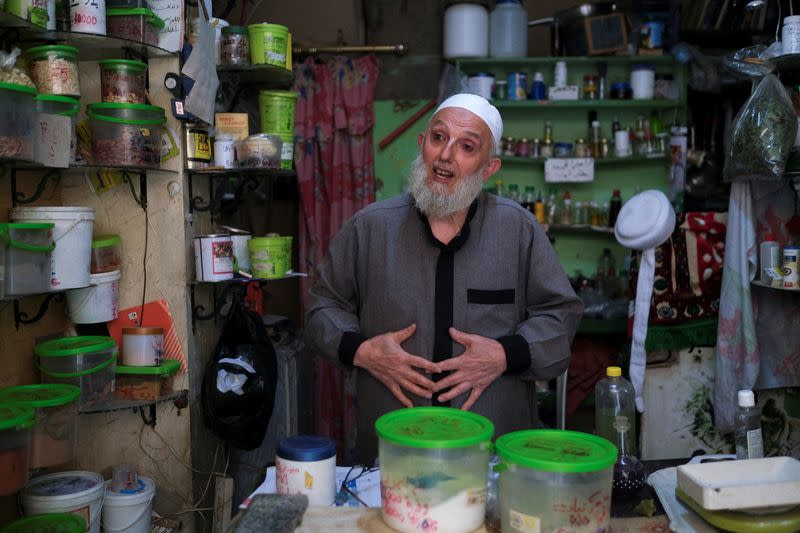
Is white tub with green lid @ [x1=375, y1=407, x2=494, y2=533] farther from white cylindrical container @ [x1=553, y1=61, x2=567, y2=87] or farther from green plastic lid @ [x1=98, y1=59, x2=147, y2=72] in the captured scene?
white cylindrical container @ [x1=553, y1=61, x2=567, y2=87]

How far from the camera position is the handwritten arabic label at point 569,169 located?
4.61 m

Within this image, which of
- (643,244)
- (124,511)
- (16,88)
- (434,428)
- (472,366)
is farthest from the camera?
(643,244)

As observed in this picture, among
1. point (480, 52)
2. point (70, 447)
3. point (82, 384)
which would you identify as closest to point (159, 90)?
point (82, 384)

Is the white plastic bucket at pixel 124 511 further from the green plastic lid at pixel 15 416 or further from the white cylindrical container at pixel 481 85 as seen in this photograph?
the white cylindrical container at pixel 481 85

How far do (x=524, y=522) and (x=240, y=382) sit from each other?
193cm

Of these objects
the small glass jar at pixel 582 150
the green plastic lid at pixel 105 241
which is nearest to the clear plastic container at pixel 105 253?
the green plastic lid at pixel 105 241

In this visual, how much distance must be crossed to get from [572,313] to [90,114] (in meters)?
1.69

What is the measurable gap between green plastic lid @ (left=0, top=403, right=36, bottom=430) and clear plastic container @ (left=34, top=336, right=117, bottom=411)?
448 mm

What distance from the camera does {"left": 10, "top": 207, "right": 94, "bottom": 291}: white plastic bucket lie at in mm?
2287

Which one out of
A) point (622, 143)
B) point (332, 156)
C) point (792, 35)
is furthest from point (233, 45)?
point (622, 143)

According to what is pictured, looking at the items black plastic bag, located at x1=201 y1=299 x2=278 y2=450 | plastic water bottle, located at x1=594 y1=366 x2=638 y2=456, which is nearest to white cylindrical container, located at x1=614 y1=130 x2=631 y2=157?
black plastic bag, located at x1=201 y1=299 x2=278 y2=450

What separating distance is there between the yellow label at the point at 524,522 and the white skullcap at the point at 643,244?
7.88 ft

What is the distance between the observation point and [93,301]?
8.63 feet

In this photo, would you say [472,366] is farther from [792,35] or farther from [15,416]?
[792,35]
